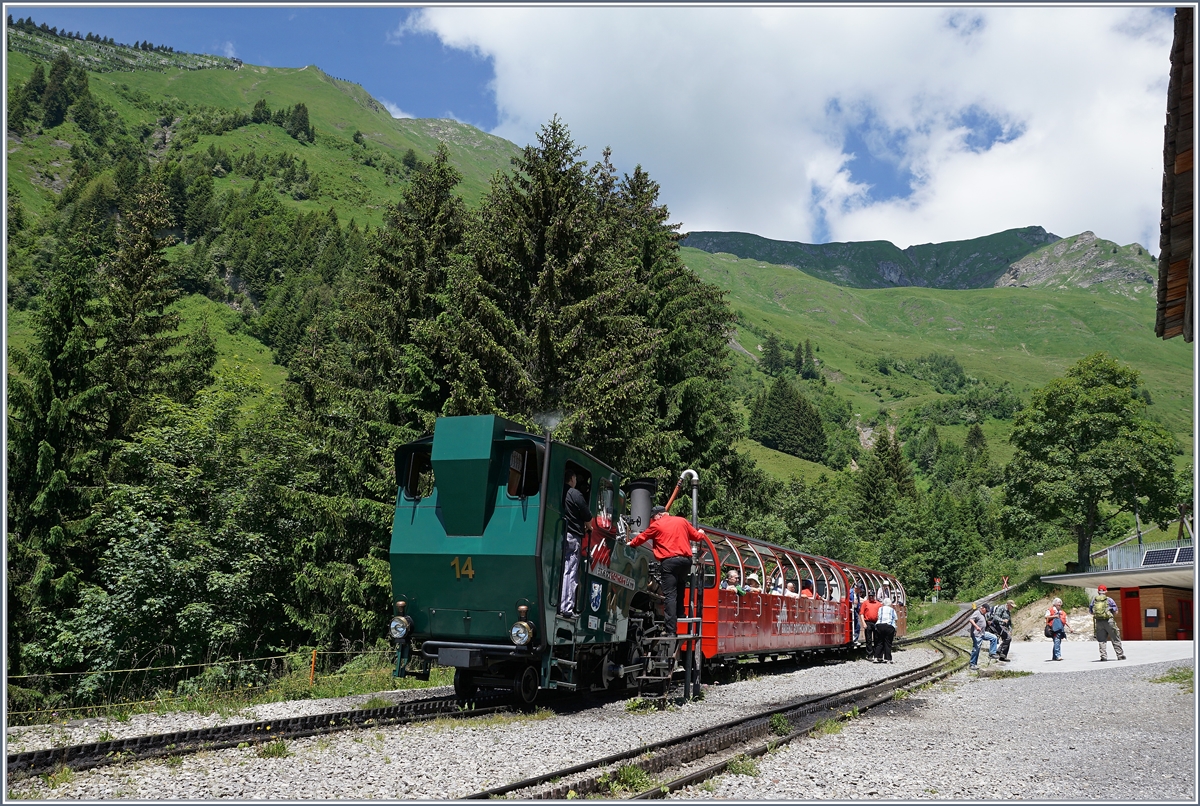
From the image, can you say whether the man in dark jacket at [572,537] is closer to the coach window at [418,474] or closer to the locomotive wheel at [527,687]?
the locomotive wheel at [527,687]

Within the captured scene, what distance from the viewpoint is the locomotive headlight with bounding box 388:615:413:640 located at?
1075 cm

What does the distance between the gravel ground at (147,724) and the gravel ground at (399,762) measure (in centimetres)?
131

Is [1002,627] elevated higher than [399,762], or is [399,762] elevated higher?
[1002,627]

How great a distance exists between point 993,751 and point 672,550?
4.79m

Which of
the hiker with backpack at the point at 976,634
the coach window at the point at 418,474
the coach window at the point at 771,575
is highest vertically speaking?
the coach window at the point at 418,474

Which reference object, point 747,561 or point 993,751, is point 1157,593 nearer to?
point 747,561

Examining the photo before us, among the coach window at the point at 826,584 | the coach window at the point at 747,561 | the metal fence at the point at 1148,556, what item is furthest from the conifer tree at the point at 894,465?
the coach window at the point at 747,561

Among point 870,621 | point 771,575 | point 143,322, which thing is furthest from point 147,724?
point 143,322

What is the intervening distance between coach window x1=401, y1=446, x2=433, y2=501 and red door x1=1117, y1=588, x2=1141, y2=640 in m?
35.5

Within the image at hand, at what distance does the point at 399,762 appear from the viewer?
7.73 metres

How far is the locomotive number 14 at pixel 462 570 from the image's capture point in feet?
34.4

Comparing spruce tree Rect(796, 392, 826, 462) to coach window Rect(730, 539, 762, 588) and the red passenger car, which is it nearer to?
the red passenger car

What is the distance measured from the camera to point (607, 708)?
11.8m

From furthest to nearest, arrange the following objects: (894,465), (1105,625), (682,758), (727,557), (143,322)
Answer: (894,465), (143,322), (1105,625), (727,557), (682,758)
